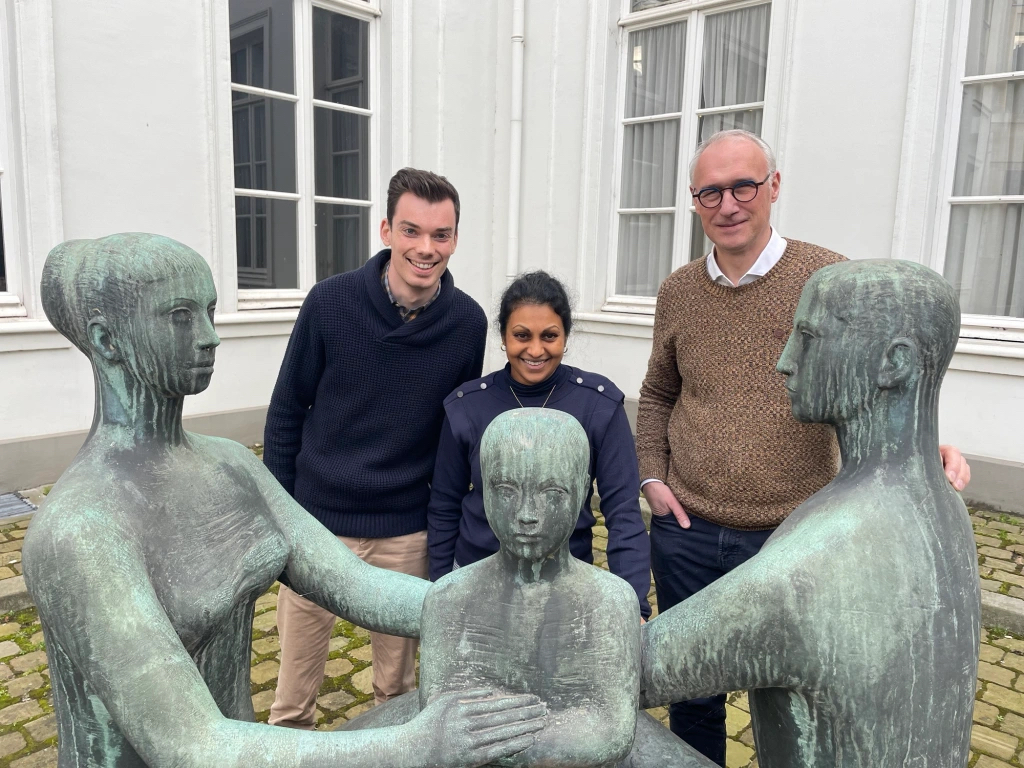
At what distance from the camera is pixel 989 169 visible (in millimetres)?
5793

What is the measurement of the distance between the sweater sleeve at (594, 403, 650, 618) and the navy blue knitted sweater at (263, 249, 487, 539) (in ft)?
2.08

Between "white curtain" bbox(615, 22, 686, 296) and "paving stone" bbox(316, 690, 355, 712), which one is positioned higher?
"white curtain" bbox(615, 22, 686, 296)

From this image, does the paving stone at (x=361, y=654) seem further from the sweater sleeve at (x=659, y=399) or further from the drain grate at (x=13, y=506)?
the drain grate at (x=13, y=506)

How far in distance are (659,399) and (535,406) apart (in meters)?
0.59

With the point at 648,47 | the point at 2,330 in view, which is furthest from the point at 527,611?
the point at 648,47

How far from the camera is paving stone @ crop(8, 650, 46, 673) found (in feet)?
11.9

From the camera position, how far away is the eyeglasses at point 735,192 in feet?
7.27

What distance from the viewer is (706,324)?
2.39m

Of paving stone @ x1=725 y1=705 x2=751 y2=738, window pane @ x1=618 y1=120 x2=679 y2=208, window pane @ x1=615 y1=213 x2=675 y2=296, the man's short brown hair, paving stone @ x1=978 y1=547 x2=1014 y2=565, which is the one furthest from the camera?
window pane @ x1=615 y1=213 x2=675 y2=296

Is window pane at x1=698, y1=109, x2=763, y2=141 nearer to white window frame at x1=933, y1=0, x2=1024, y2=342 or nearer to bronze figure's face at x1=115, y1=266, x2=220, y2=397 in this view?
white window frame at x1=933, y1=0, x2=1024, y2=342

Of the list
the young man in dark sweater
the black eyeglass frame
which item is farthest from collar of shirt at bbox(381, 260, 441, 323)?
the black eyeglass frame

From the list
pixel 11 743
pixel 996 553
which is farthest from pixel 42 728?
pixel 996 553

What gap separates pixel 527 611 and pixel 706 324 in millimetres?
1432

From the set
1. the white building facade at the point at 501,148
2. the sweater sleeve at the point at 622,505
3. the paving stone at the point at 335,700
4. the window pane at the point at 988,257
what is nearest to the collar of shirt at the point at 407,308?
the sweater sleeve at the point at 622,505
